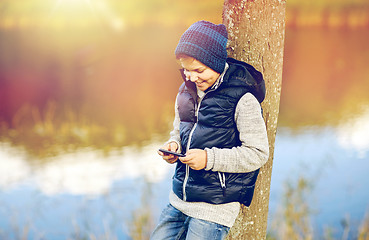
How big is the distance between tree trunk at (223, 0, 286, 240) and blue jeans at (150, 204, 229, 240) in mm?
368

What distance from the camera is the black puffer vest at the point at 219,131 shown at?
1.86m

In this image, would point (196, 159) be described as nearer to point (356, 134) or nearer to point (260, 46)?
point (260, 46)

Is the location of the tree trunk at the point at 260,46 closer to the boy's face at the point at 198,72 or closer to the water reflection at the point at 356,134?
the boy's face at the point at 198,72

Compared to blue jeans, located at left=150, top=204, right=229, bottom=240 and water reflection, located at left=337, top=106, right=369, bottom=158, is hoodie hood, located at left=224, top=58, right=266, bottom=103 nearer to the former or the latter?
blue jeans, located at left=150, top=204, right=229, bottom=240

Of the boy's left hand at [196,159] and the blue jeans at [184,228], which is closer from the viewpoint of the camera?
the boy's left hand at [196,159]

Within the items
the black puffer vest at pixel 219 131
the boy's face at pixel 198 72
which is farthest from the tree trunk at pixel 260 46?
the boy's face at pixel 198 72

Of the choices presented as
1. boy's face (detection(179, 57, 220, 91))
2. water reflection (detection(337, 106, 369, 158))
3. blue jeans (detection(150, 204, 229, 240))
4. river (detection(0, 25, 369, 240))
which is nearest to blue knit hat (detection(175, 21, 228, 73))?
boy's face (detection(179, 57, 220, 91))

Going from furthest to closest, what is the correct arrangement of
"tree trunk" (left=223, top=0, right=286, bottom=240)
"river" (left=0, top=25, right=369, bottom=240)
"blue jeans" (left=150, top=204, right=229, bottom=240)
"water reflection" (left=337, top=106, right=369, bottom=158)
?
"water reflection" (left=337, top=106, right=369, bottom=158) → "river" (left=0, top=25, right=369, bottom=240) → "tree trunk" (left=223, top=0, right=286, bottom=240) → "blue jeans" (left=150, top=204, right=229, bottom=240)

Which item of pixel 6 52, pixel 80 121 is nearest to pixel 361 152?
pixel 80 121

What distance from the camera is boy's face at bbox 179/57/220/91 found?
1.88 metres

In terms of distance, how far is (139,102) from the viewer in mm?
9031

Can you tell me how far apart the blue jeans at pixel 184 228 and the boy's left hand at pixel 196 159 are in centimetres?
30

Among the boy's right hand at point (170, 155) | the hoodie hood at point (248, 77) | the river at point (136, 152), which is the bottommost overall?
the river at point (136, 152)

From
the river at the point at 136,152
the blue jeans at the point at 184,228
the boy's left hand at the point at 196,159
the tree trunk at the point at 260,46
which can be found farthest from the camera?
the river at the point at 136,152
